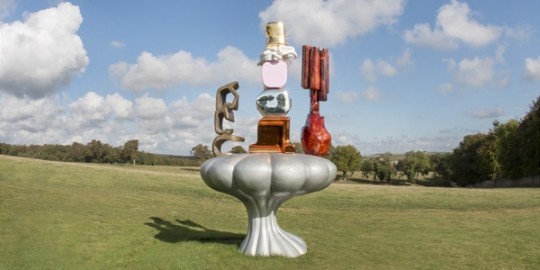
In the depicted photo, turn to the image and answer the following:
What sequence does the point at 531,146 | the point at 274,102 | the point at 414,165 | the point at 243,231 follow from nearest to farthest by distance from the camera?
the point at 274,102 → the point at 243,231 → the point at 531,146 → the point at 414,165

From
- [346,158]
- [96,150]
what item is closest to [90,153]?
[96,150]

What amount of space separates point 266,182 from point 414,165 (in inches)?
3332

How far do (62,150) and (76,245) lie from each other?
69624mm

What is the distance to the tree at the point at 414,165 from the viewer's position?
91.4 metres

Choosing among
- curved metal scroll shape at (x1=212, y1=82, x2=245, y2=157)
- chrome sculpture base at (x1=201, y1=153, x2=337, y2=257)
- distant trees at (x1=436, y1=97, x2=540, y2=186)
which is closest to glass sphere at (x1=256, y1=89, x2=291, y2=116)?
curved metal scroll shape at (x1=212, y1=82, x2=245, y2=157)

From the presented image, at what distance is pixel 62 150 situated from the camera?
7869 cm

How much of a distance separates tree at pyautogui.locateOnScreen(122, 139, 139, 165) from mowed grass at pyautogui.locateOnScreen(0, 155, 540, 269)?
37.7 m

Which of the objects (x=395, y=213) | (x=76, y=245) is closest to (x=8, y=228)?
(x=76, y=245)

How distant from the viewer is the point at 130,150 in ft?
242

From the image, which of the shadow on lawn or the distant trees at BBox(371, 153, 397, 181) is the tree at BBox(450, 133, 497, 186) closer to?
the distant trees at BBox(371, 153, 397, 181)

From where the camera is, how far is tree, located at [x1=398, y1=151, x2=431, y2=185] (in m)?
91.4

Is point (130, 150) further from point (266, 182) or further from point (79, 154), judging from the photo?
point (266, 182)

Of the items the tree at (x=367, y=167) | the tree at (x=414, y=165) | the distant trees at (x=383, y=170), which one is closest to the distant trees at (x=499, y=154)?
the tree at (x=414, y=165)

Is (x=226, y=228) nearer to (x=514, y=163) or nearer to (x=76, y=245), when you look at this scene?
(x=76, y=245)
